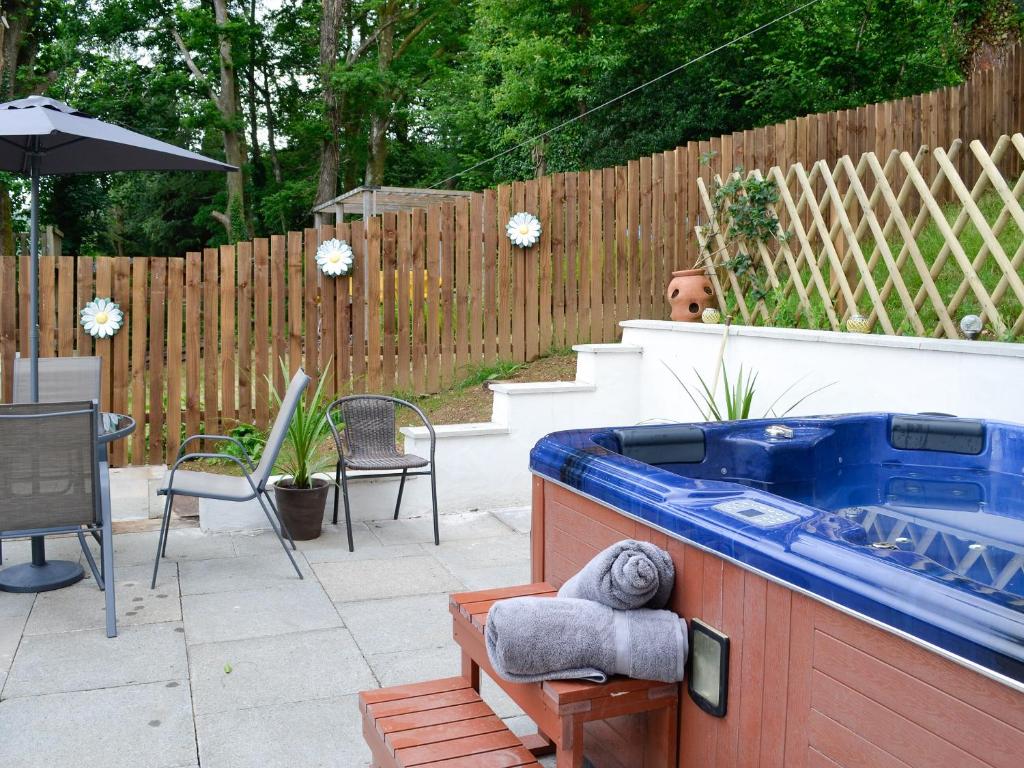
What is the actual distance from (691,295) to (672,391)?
0.72 meters

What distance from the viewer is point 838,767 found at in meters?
1.50

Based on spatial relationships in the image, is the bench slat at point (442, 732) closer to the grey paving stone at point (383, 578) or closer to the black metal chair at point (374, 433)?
the grey paving stone at point (383, 578)

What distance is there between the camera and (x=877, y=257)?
4906mm

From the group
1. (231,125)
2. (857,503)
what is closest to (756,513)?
(857,503)

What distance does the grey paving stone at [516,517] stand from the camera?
4.63m

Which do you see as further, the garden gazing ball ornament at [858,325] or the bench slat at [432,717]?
the garden gazing ball ornament at [858,325]

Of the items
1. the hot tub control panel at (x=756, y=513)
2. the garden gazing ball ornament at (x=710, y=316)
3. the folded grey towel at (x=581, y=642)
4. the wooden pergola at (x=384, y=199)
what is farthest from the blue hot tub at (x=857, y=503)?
the wooden pergola at (x=384, y=199)

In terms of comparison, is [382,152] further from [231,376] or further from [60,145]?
[60,145]

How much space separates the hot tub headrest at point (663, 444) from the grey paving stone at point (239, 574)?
5.15 ft

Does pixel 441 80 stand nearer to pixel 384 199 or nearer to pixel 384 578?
pixel 384 199

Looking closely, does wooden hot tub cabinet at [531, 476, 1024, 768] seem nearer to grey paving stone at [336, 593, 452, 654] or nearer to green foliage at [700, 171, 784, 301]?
grey paving stone at [336, 593, 452, 654]

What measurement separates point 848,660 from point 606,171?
17.6ft

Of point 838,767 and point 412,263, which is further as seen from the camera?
point 412,263

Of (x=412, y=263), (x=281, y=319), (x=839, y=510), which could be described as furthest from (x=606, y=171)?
(x=839, y=510)
